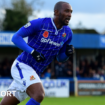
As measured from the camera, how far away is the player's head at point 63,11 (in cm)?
448

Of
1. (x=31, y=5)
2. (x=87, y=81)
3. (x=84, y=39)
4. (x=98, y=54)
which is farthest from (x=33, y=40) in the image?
(x=31, y=5)

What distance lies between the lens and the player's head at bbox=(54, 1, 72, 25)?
4477mm

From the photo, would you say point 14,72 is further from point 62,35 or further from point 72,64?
point 72,64

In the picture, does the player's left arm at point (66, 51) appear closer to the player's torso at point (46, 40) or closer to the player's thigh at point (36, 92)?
the player's torso at point (46, 40)

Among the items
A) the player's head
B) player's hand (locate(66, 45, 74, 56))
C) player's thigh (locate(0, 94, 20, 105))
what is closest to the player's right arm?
the player's head

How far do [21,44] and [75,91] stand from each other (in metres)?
11.2

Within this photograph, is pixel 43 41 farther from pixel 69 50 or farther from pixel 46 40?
pixel 69 50

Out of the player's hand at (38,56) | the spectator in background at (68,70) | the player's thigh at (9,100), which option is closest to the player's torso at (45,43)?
the player's hand at (38,56)

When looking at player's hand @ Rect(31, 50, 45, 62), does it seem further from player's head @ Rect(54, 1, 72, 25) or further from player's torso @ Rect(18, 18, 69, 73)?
player's head @ Rect(54, 1, 72, 25)

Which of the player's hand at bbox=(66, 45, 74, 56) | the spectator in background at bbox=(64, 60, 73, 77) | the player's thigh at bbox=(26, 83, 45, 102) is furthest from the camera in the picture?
the spectator in background at bbox=(64, 60, 73, 77)

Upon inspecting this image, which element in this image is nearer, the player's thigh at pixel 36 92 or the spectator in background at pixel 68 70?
the player's thigh at pixel 36 92

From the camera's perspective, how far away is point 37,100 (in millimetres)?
4098

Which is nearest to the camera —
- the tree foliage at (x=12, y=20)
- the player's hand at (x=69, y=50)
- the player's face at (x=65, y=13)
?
the player's face at (x=65, y=13)

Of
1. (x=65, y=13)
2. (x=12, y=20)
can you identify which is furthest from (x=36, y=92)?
(x=12, y=20)
